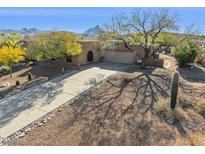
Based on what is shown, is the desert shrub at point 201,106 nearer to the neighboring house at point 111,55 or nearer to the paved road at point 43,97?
the paved road at point 43,97

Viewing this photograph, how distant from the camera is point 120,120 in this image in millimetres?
12875

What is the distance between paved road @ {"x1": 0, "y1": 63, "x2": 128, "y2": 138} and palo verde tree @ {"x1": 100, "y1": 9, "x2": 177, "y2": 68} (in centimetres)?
361

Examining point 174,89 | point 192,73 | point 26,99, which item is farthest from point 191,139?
point 192,73

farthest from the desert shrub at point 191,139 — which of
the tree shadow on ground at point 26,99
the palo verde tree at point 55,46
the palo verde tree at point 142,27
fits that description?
the palo verde tree at point 55,46

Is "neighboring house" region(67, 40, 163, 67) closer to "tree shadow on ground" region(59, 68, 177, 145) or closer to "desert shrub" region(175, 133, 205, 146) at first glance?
"tree shadow on ground" region(59, 68, 177, 145)

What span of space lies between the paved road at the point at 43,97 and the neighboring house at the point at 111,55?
303cm

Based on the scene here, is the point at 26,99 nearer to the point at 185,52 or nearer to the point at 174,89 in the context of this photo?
the point at 174,89

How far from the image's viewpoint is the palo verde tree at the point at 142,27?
2150 cm

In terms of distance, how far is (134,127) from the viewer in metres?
12.1

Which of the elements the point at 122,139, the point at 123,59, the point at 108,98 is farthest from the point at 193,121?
the point at 123,59

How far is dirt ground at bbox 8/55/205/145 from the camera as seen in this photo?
11.2 m

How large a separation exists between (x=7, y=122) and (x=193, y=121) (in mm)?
11332

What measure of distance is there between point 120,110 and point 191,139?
483 centimetres

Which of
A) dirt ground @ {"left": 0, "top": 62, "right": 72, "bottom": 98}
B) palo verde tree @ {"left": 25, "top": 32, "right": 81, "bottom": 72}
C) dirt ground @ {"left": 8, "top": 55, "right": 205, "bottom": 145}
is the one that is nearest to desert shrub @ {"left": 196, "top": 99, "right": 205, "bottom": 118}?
dirt ground @ {"left": 8, "top": 55, "right": 205, "bottom": 145}
